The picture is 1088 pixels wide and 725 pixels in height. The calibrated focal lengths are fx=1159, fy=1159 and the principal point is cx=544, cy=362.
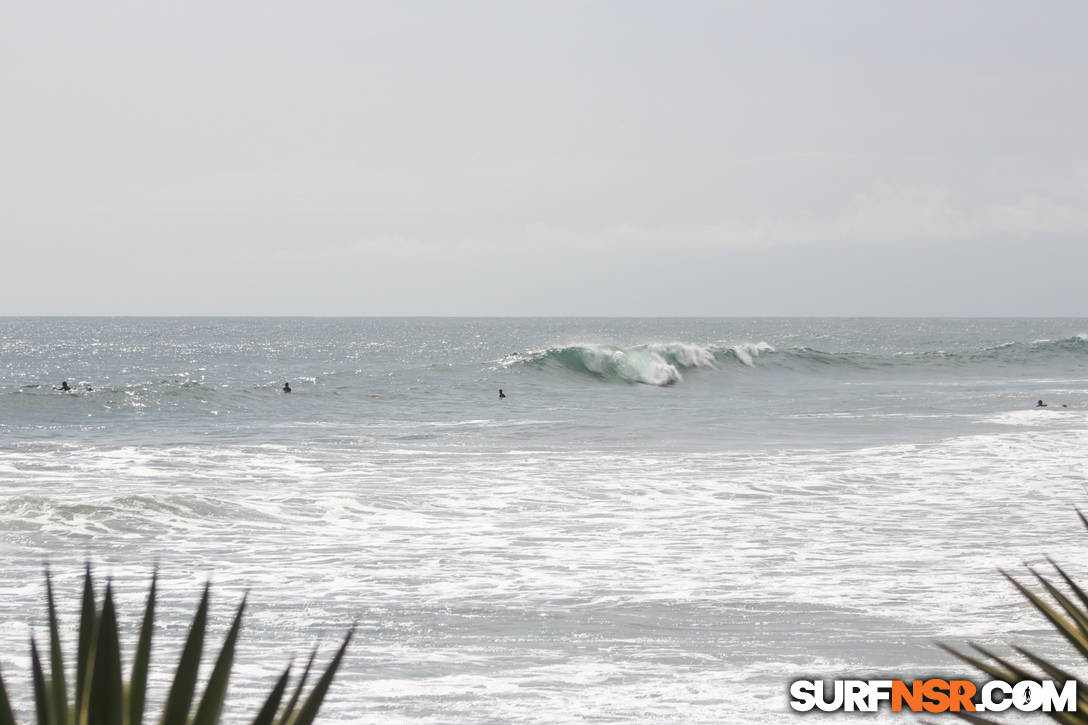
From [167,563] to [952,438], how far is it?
16709 mm

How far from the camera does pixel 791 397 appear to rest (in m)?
39.1

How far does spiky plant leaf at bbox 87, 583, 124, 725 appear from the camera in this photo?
1.47 metres

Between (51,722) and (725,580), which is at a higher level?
(51,722)

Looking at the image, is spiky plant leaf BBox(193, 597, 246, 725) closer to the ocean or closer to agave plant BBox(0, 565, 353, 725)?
agave plant BBox(0, 565, 353, 725)

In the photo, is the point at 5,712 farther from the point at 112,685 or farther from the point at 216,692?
the point at 216,692

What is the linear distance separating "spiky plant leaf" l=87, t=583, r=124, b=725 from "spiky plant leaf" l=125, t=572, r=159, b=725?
1.8 inches

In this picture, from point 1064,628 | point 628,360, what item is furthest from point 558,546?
point 628,360

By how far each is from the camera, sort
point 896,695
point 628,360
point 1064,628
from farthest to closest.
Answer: point 628,360
point 896,695
point 1064,628

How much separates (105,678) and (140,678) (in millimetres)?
94

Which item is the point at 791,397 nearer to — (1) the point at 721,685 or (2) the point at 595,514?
(2) the point at 595,514

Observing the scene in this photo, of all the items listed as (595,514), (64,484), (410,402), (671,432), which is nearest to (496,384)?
(410,402)

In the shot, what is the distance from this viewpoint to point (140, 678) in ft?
5.18

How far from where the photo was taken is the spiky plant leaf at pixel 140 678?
1539 millimetres

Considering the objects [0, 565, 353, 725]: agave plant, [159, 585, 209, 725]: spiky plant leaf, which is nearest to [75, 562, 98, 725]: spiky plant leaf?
[0, 565, 353, 725]: agave plant
